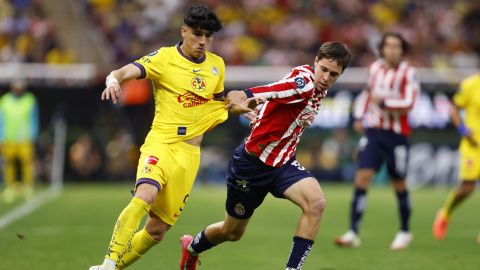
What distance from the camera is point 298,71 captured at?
7602 mm

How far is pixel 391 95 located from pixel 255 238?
259 centimetres

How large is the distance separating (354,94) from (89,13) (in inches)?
325

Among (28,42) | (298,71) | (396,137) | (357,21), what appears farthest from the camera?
(357,21)

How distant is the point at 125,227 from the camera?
7.36 meters

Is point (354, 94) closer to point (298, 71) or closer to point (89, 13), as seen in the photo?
point (89, 13)

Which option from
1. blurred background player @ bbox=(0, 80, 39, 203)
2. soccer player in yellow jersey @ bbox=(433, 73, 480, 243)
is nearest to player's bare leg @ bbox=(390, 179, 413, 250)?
soccer player in yellow jersey @ bbox=(433, 73, 480, 243)

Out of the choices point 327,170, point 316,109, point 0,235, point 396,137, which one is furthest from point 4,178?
point 316,109

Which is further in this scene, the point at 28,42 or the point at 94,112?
the point at 28,42

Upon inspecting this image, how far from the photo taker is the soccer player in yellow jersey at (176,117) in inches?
311

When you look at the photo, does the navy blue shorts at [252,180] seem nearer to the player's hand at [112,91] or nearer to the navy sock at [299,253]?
the navy sock at [299,253]

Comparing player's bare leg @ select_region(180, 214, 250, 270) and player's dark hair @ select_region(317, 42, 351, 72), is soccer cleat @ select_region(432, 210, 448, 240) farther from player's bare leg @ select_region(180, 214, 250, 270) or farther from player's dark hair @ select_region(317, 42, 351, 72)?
player's dark hair @ select_region(317, 42, 351, 72)

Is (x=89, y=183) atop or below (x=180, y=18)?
below

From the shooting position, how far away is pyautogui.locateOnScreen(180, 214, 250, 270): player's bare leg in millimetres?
8289

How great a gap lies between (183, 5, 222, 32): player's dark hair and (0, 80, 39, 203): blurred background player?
12401 mm
